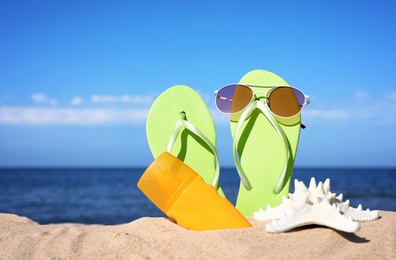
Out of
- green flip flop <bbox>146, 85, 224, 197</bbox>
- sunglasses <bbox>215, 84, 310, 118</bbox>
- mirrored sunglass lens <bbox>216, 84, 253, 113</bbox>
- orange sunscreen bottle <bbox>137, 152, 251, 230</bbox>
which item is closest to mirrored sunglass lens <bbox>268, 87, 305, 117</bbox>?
sunglasses <bbox>215, 84, 310, 118</bbox>

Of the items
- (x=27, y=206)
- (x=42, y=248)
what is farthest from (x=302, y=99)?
(x=27, y=206)

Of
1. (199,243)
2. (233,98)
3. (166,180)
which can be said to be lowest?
(199,243)

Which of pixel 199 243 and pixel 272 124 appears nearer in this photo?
pixel 199 243

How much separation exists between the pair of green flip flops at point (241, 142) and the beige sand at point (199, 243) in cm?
75

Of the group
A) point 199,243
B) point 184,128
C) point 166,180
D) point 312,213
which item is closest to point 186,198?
point 166,180

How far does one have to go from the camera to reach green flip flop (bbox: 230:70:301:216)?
2.96 metres

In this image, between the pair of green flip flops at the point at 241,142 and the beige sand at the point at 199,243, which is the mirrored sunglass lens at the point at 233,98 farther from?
the beige sand at the point at 199,243

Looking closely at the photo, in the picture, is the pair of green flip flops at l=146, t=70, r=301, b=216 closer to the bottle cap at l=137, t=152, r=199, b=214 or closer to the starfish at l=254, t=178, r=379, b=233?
the bottle cap at l=137, t=152, r=199, b=214

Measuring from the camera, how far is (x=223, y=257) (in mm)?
→ 1755

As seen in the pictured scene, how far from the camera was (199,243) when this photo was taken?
1.90 metres

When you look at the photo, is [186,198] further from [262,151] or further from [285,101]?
[285,101]

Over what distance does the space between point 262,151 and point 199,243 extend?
1293mm

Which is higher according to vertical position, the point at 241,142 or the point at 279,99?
the point at 279,99

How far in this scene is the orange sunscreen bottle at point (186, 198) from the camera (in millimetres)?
2244
